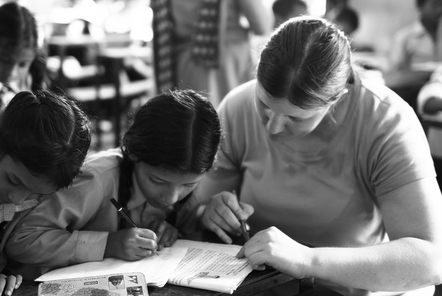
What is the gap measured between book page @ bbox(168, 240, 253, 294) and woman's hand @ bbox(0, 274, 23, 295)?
1.02 ft

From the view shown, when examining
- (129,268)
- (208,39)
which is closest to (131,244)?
(129,268)

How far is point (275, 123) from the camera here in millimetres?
1381

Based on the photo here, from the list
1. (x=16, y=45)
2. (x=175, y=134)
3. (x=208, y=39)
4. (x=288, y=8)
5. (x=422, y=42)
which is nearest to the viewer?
(x=175, y=134)

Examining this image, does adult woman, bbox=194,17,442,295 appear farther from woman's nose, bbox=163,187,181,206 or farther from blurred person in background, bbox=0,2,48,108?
blurred person in background, bbox=0,2,48,108

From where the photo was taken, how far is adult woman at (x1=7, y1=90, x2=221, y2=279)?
1282 mm

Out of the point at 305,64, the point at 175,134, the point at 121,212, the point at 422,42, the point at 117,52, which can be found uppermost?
the point at 305,64

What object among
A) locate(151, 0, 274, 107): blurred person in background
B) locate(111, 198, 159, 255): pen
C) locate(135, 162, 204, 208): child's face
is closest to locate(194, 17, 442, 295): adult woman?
locate(135, 162, 204, 208): child's face

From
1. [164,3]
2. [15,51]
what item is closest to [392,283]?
[15,51]

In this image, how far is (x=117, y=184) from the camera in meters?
1.42

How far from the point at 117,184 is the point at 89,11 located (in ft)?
16.9

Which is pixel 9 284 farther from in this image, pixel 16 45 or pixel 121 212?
pixel 16 45

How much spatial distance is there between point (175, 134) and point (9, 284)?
1.60 feet

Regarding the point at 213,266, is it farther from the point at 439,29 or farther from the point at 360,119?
the point at 439,29

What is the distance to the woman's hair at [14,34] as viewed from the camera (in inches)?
71.4
